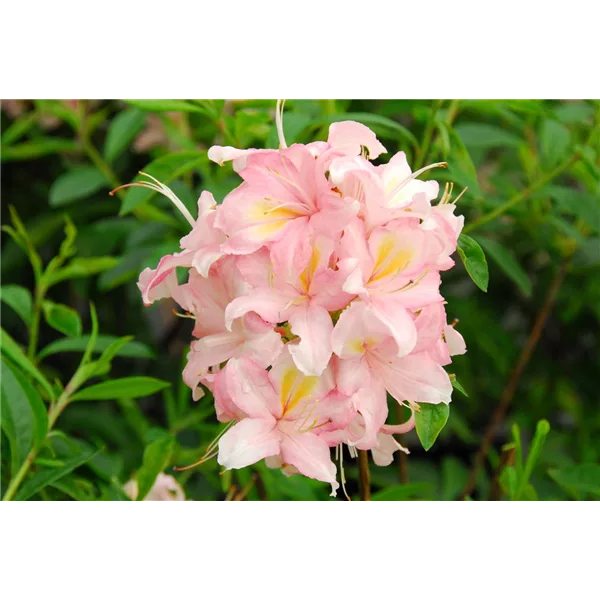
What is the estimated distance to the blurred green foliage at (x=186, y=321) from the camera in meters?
0.75

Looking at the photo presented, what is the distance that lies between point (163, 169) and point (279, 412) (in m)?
0.38

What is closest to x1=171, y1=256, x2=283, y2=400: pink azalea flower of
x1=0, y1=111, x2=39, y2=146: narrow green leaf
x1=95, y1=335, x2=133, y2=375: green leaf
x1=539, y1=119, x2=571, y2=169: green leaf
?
x1=95, y1=335, x2=133, y2=375: green leaf

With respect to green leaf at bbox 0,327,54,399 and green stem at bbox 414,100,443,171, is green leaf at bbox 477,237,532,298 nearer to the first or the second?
green stem at bbox 414,100,443,171

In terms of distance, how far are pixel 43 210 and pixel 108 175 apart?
0.27 m

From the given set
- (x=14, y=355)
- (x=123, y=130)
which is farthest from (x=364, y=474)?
(x=123, y=130)

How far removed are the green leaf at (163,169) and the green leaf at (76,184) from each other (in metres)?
0.34

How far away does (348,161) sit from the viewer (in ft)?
1.62

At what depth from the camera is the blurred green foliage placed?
2.46ft

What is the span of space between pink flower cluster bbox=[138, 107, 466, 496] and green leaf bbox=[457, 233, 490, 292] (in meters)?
0.03

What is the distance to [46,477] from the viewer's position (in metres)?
0.67

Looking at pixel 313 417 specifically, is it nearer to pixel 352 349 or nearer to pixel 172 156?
pixel 352 349

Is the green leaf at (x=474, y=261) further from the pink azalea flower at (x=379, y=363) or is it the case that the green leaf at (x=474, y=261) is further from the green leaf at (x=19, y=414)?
the green leaf at (x=19, y=414)

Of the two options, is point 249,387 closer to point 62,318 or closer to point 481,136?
point 62,318
